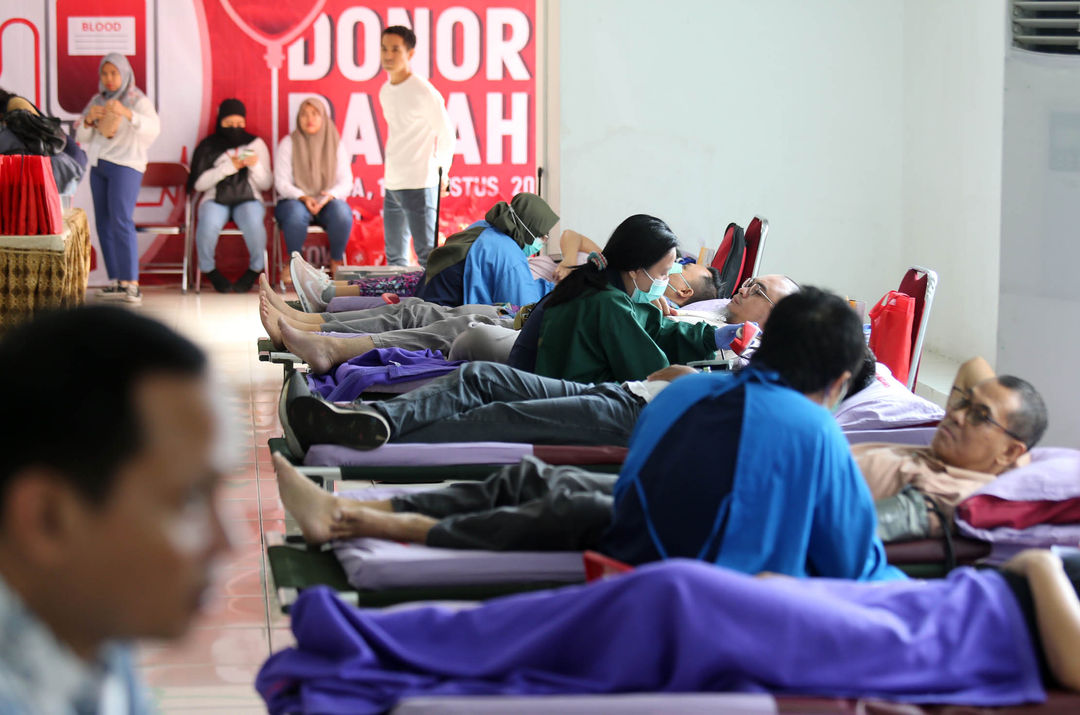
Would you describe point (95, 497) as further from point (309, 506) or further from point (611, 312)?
point (611, 312)

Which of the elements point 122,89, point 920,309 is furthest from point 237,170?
point 920,309

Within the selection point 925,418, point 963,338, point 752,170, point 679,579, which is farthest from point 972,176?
point 679,579

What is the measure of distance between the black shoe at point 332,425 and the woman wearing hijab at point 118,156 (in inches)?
240

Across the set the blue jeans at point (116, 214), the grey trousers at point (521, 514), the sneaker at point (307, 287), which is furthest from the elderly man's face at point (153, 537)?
the blue jeans at point (116, 214)

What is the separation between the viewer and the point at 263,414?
5.52 metres

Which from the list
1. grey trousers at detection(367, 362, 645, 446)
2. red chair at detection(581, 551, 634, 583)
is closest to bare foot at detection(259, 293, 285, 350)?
grey trousers at detection(367, 362, 645, 446)

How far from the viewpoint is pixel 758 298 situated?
15.0 feet

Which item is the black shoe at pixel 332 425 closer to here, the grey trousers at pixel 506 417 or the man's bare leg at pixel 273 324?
the grey trousers at pixel 506 417

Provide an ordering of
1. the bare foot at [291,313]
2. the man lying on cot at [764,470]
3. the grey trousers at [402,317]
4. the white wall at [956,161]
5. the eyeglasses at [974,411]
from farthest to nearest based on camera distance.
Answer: the white wall at [956,161] < the bare foot at [291,313] < the grey trousers at [402,317] < the eyeglasses at [974,411] < the man lying on cot at [764,470]

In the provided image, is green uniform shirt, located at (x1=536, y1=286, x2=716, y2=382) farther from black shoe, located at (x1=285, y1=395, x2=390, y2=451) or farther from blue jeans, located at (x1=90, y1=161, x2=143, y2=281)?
blue jeans, located at (x1=90, y1=161, x2=143, y2=281)

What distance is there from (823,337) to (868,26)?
7.07 meters

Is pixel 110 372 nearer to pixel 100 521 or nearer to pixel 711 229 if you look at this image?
pixel 100 521

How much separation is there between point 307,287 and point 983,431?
416 cm

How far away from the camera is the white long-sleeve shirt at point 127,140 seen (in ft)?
29.0
